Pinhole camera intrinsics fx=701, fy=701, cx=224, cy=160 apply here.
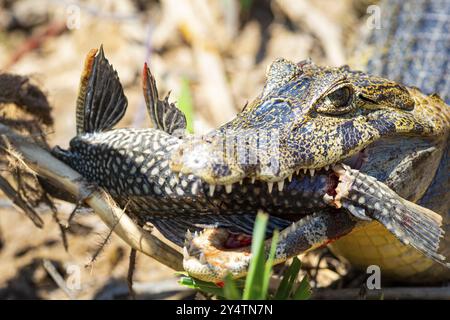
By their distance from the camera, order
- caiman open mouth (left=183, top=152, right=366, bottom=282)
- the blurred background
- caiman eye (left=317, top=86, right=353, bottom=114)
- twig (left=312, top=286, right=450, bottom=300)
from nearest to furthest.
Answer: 1. caiman open mouth (left=183, top=152, right=366, bottom=282)
2. caiman eye (left=317, top=86, right=353, bottom=114)
3. twig (left=312, top=286, right=450, bottom=300)
4. the blurred background

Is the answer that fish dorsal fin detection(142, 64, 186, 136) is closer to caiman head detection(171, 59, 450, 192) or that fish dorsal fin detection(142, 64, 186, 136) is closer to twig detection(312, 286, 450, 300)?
caiman head detection(171, 59, 450, 192)

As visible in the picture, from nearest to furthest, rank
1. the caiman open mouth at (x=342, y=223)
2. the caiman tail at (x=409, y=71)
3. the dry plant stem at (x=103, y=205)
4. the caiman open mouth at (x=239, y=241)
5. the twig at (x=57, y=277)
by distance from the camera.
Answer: the caiman open mouth at (x=239, y=241) → the caiman open mouth at (x=342, y=223) → the dry plant stem at (x=103, y=205) → the caiman tail at (x=409, y=71) → the twig at (x=57, y=277)

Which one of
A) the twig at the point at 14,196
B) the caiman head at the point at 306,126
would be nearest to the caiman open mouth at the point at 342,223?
the caiman head at the point at 306,126

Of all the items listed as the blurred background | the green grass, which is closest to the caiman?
the green grass

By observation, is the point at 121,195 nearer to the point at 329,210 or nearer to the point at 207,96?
the point at 329,210

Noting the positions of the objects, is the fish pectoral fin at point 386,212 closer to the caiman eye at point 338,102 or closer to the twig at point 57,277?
the caiman eye at point 338,102
